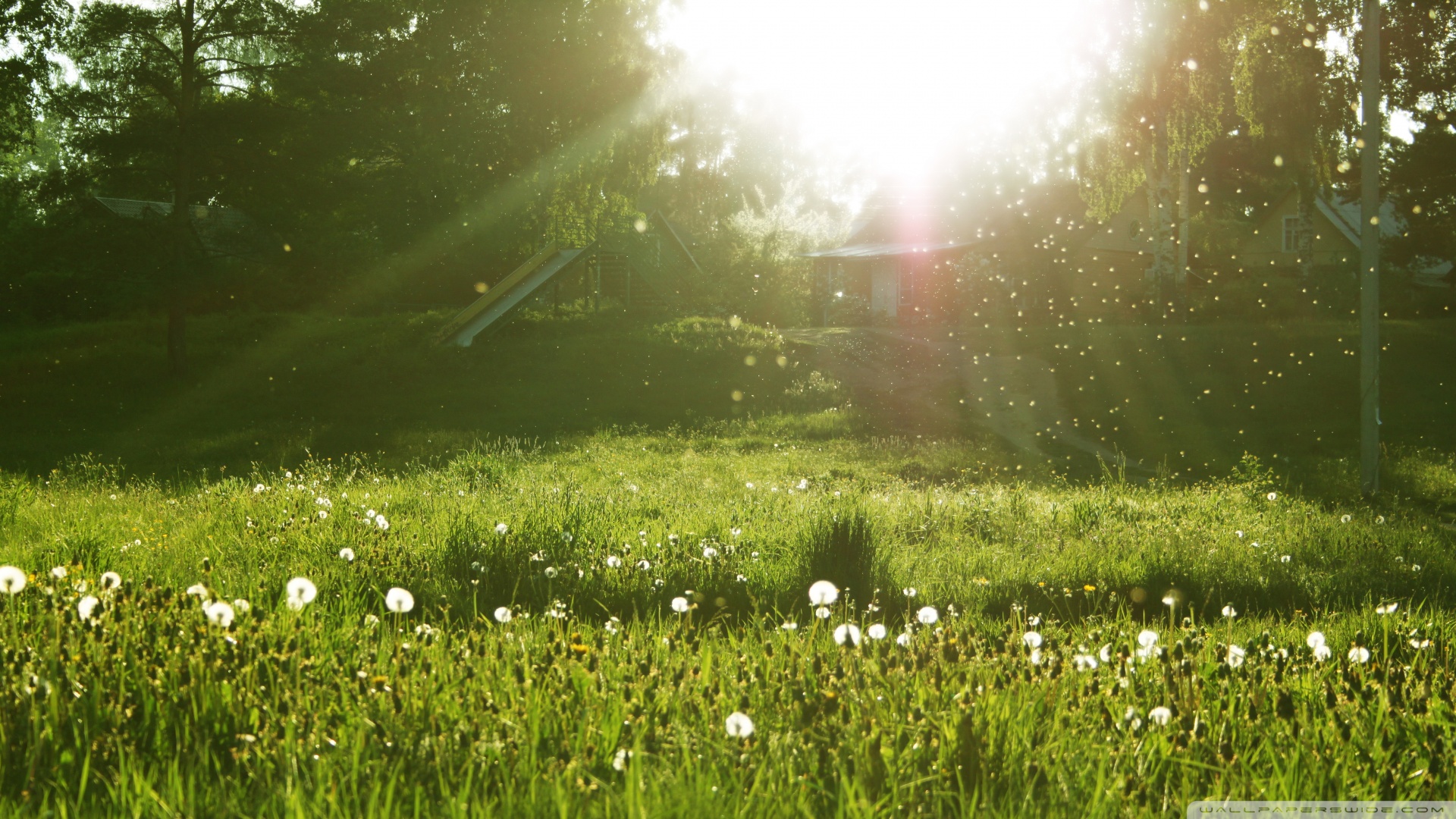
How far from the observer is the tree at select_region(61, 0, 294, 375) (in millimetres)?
21875

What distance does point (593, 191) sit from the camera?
30.3 meters

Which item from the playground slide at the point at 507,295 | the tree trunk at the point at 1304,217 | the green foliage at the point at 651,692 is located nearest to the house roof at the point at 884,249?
the tree trunk at the point at 1304,217

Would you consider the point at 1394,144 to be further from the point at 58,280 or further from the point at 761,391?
the point at 58,280

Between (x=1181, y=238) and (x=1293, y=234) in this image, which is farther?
(x=1293, y=234)

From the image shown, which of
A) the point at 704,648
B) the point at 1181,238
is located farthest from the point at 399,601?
the point at 1181,238

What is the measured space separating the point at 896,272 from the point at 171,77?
28098 millimetres

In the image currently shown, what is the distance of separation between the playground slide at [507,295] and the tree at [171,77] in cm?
676

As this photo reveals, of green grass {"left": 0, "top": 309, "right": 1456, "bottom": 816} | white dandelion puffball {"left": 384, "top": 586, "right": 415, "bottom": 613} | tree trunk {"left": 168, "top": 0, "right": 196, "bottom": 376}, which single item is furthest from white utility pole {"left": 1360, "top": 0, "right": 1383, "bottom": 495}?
tree trunk {"left": 168, "top": 0, "right": 196, "bottom": 376}

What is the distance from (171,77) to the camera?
2311 centimetres

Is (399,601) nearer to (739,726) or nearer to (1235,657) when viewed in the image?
(739,726)

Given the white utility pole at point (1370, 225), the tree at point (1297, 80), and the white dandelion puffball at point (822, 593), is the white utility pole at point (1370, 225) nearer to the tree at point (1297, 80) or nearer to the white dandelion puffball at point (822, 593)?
the tree at point (1297, 80)

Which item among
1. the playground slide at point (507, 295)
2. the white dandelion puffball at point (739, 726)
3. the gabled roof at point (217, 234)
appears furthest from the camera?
the playground slide at point (507, 295)

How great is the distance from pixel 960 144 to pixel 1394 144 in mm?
16165

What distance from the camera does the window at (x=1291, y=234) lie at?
4759cm
